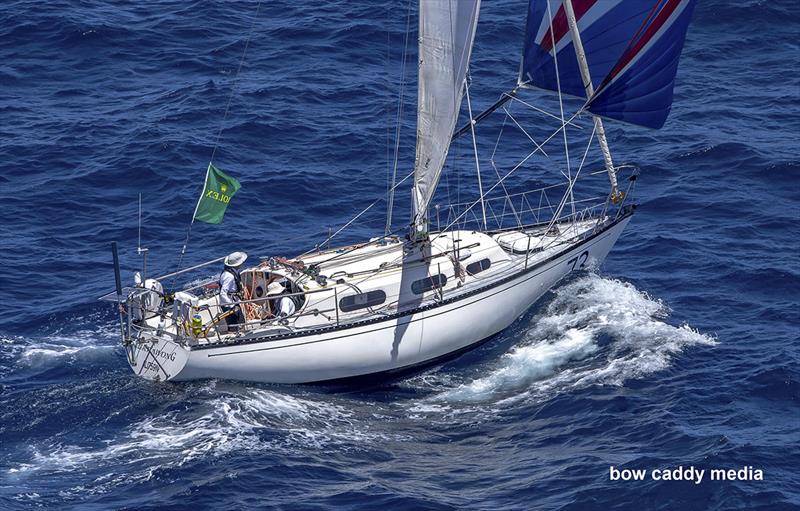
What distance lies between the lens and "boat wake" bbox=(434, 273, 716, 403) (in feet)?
114

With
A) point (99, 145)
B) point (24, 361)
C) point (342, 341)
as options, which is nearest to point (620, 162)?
point (342, 341)

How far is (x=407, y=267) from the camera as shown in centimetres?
3594

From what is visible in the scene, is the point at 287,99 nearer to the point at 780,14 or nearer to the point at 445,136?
the point at 445,136

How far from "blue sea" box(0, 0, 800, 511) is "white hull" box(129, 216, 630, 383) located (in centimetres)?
56

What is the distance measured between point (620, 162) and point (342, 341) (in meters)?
16.7

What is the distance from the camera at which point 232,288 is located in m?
35.7

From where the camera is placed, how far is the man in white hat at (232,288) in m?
35.1

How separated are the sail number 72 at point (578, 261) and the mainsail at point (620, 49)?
436 cm

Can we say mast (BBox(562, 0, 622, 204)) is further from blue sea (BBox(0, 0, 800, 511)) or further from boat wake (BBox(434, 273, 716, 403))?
blue sea (BBox(0, 0, 800, 511))

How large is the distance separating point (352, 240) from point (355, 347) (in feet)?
27.8

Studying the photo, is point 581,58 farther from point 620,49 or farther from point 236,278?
point 236,278

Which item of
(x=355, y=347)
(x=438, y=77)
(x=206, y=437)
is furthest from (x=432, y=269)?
(x=206, y=437)

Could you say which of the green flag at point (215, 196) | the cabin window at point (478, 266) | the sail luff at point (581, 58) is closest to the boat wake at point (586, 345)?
the cabin window at point (478, 266)

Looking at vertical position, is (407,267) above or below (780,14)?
below
